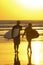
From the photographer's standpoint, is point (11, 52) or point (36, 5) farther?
point (36, 5)

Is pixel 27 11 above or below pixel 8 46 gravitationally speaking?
above

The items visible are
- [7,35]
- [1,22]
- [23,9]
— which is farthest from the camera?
[23,9]

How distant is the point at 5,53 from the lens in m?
1.00

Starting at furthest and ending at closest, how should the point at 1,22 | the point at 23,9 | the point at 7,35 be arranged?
the point at 23,9 < the point at 1,22 < the point at 7,35

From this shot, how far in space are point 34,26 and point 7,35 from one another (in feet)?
0.74

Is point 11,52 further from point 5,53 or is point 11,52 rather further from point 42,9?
point 42,9

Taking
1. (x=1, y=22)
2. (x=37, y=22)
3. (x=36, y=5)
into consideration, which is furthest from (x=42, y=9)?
(x=1, y=22)

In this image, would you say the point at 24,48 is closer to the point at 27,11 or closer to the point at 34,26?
the point at 34,26

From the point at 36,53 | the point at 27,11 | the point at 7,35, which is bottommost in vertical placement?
the point at 36,53

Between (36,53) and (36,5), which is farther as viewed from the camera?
(36,5)

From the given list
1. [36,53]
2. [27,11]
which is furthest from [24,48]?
[27,11]

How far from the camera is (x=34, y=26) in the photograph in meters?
1.00

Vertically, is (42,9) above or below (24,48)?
above

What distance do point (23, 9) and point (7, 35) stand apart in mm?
456
